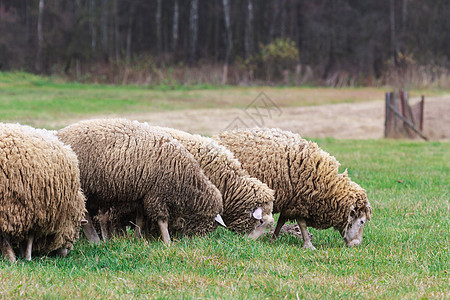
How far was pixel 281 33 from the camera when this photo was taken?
139 feet

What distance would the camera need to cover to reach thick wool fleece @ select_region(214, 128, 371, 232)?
6.23 metres

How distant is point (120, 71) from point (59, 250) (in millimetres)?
26366

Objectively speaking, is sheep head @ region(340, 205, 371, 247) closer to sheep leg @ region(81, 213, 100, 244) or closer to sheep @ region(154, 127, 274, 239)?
sheep @ region(154, 127, 274, 239)

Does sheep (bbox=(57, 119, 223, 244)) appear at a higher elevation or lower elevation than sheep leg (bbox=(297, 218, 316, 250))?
higher

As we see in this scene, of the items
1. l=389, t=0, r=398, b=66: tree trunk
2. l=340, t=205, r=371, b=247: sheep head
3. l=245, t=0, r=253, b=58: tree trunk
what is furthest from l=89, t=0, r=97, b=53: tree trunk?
l=340, t=205, r=371, b=247: sheep head

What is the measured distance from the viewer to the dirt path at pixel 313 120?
1886cm

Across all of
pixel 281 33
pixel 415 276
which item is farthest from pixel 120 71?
pixel 415 276

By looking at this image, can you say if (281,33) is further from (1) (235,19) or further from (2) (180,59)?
(2) (180,59)

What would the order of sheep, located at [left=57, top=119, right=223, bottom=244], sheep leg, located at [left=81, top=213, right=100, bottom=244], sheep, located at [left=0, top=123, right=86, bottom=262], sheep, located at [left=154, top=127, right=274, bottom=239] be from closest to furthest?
sheep, located at [left=0, top=123, right=86, bottom=262] → sheep, located at [left=57, top=119, right=223, bottom=244] → sheep leg, located at [left=81, top=213, right=100, bottom=244] → sheep, located at [left=154, top=127, right=274, bottom=239]

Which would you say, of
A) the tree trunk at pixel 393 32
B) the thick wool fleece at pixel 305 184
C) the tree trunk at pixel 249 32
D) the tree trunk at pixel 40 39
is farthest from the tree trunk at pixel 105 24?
the thick wool fleece at pixel 305 184

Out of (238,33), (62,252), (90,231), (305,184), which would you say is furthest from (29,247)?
(238,33)

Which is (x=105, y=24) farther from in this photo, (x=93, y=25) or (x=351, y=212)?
(x=351, y=212)

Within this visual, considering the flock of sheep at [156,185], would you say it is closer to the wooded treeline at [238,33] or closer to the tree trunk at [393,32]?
the wooded treeline at [238,33]

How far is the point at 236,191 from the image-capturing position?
589cm
